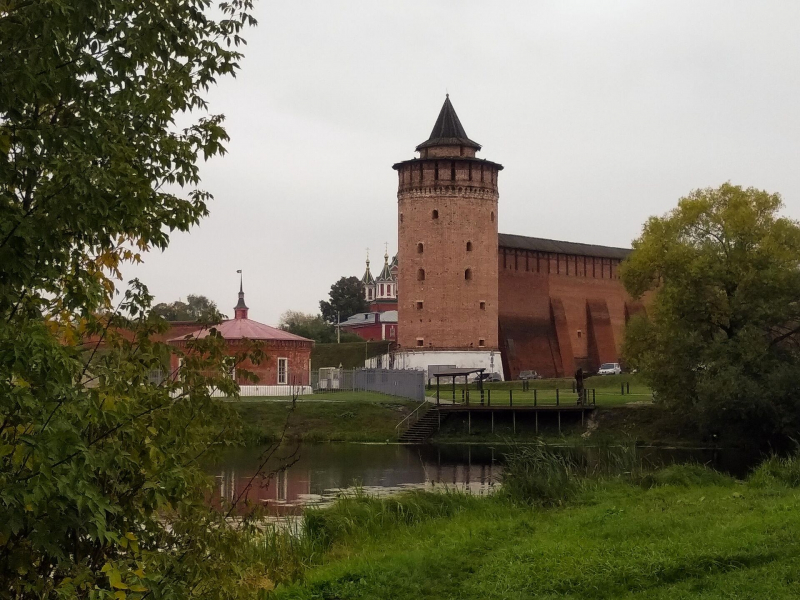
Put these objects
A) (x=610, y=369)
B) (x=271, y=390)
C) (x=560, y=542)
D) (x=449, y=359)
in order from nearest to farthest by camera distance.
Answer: (x=560, y=542) < (x=271, y=390) < (x=449, y=359) < (x=610, y=369)

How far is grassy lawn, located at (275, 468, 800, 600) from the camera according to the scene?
7625 millimetres

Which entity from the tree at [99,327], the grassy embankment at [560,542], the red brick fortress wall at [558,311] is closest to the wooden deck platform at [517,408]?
the red brick fortress wall at [558,311]

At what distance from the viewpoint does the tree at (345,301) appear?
89250 mm

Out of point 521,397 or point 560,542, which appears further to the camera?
point 521,397

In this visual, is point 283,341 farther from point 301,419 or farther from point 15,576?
point 15,576

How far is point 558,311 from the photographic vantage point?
1981 inches

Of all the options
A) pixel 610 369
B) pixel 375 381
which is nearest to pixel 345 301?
pixel 610 369

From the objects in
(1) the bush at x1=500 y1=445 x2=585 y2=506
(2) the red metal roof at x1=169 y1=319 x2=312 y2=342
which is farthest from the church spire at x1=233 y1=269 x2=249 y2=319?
(1) the bush at x1=500 y1=445 x2=585 y2=506

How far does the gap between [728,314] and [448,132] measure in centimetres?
2154

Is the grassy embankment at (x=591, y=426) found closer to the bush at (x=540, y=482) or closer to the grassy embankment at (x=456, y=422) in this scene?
the grassy embankment at (x=456, y=422)

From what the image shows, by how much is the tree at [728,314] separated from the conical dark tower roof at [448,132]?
17.3 m

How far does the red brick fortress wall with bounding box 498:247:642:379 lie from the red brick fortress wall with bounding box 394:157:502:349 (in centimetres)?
341

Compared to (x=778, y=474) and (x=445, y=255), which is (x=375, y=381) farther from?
(x=778, y=474)

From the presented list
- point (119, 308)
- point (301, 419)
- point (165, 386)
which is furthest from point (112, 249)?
point (301, 419)
